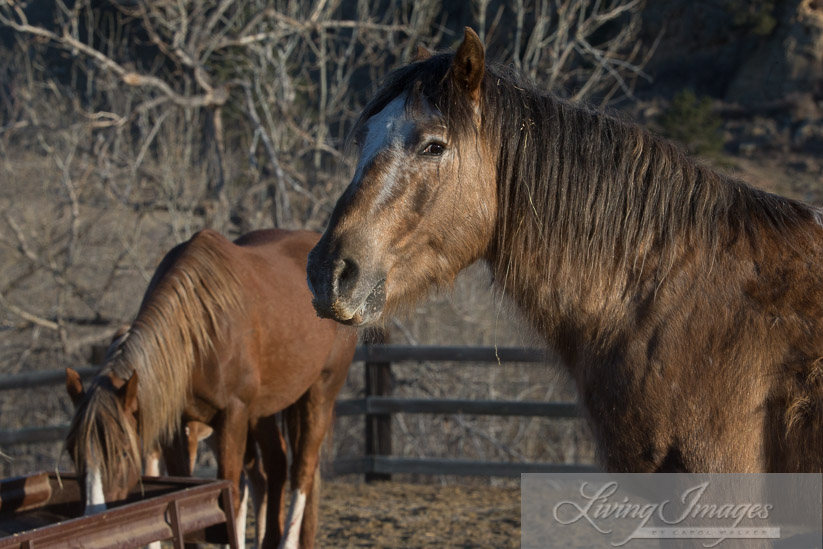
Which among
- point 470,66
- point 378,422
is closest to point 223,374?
point 470,66

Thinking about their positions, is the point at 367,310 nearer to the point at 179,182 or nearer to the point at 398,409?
the point at 398,409

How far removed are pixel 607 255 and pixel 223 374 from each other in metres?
2.71

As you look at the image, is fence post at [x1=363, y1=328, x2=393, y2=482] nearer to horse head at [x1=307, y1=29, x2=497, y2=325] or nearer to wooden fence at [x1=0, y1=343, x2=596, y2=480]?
wooden fence at [x1=0, y1=343, x2=596, y2=480]

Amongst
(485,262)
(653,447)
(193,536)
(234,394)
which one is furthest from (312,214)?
(653,447)

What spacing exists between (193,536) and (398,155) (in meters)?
2.31

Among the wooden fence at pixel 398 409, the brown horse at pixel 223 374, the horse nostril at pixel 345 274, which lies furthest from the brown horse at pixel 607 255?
the wooden fence at pixel 398 409

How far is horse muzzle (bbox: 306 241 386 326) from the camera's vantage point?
2.00 meters

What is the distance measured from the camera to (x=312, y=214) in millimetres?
9766

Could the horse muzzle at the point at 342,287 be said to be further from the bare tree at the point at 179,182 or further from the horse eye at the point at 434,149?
the bare tree at the point at 179,182

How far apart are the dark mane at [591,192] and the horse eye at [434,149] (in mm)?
52

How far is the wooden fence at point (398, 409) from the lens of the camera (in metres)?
6.64

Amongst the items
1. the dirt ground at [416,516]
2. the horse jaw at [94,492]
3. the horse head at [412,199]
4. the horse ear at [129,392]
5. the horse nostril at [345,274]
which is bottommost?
the dirt ground at [416,516]

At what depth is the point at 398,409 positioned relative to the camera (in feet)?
23.6

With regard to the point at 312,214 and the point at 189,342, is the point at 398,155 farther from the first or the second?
the point at 312,214
